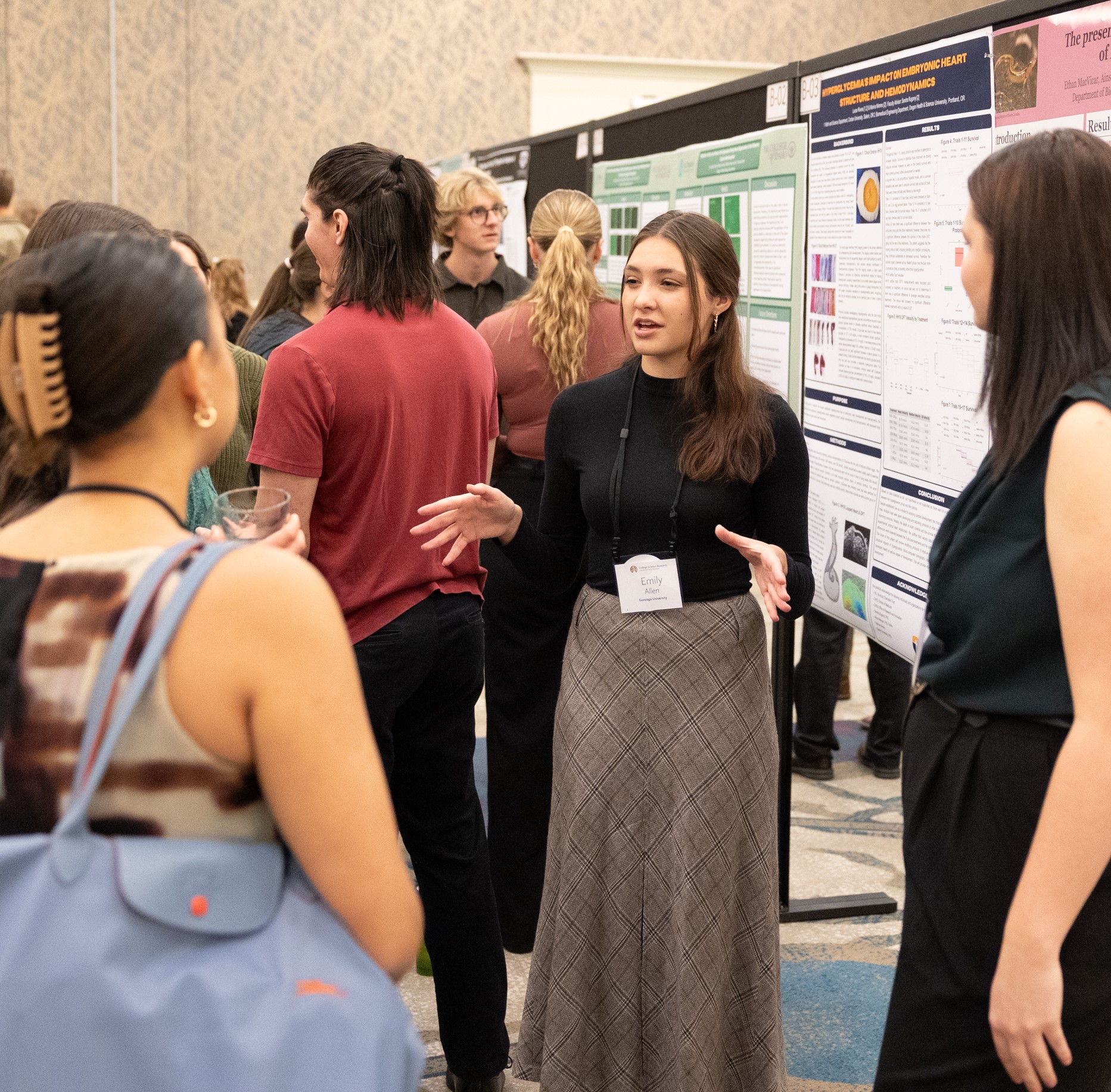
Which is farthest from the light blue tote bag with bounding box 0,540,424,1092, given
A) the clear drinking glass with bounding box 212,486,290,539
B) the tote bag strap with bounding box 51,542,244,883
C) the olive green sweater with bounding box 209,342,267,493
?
the olive green sweater with bounding box 209,342,267,493

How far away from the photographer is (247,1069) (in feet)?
2.81

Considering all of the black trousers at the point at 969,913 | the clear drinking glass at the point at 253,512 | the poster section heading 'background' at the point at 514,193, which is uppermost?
the poster section heading 'background' at the point at 514,193

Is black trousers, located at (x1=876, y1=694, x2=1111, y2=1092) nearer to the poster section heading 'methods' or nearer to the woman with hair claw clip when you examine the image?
the woman with hair claw clip

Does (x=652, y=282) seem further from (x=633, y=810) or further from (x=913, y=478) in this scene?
(x=633, y=810)

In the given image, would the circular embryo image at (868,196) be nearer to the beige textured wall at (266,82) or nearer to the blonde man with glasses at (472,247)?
the blonde man with glasses at (472,247)

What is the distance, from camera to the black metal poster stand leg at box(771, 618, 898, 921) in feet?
9.48

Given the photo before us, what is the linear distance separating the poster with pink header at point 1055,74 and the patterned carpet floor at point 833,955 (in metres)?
1.67

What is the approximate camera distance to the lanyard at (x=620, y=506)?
203 centimetres

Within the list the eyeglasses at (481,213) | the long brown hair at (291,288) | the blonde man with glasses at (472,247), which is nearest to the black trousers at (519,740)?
the long brown hair at (291,288)

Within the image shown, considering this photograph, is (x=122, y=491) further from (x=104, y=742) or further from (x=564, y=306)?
(x=564, y=306)

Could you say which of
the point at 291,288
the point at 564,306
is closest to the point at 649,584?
the point at 564,306

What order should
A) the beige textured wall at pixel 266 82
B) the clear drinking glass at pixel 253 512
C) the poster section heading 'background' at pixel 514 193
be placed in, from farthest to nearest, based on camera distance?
the beige textured wall at pixel 266 82 < the poster section heading 'background' at pixel 514 193 < the clear drinking glass at pixel 253 512

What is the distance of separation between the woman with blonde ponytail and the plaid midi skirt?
0.76 metres

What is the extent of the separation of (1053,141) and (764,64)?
971 cm
